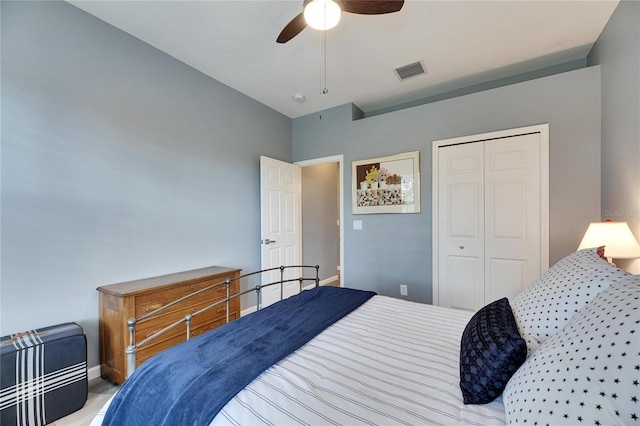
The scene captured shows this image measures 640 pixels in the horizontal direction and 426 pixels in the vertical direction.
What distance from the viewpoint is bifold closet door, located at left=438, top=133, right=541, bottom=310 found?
8.49ft

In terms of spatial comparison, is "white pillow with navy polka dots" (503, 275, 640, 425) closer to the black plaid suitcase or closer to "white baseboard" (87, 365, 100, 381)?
the black plaid suitcase

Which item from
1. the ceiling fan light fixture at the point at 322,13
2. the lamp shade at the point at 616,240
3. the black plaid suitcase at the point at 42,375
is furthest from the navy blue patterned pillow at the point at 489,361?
the black plaid suitcase at the point at 42,375

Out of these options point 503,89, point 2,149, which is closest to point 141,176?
point 2,149

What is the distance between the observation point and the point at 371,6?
5.20 feet

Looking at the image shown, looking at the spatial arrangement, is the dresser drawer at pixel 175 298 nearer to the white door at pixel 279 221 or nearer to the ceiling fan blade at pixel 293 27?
the white door at pixel 279 221

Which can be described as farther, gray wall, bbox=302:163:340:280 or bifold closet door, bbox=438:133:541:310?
gray wall, bbox=302:163:340:280

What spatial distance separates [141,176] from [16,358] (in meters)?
1.47

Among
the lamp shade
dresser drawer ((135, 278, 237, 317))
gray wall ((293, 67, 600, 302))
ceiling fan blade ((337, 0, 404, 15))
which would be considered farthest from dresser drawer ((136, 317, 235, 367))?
the lamp shade

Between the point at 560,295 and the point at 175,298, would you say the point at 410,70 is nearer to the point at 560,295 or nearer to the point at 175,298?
the point at 560,295

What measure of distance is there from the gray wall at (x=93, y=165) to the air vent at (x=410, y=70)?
2091 mm

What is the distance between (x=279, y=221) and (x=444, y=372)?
291 centimetres

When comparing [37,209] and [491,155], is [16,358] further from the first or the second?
[491,155]

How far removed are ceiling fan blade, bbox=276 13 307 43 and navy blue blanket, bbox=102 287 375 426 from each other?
195 centimetres

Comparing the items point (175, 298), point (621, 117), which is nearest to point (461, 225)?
point (621, 117)
